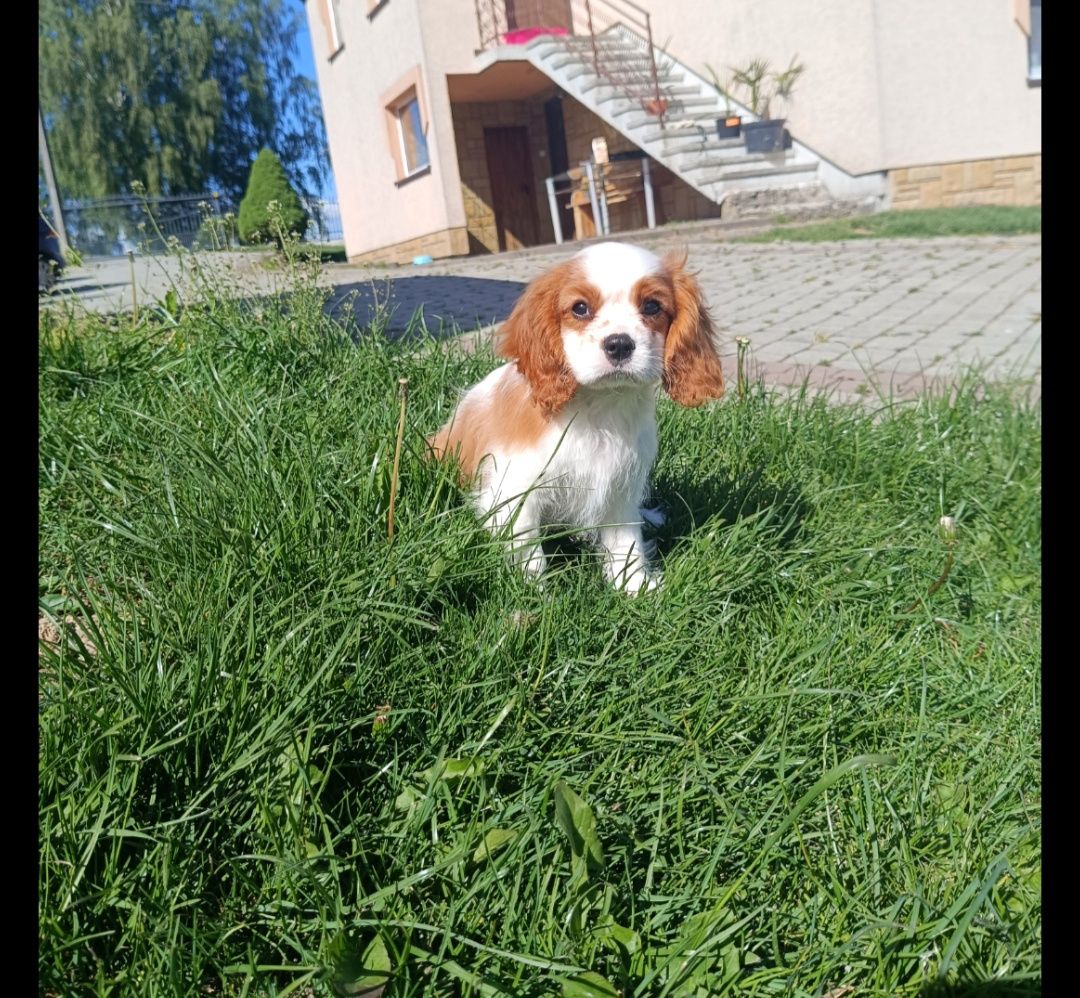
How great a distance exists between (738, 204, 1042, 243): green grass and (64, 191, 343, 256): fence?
269 inches

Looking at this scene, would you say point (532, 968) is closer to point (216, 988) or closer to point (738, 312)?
point (216, 988)

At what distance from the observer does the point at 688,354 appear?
2.59m

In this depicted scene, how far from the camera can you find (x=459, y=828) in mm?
1607

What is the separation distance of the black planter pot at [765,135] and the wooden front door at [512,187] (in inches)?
272

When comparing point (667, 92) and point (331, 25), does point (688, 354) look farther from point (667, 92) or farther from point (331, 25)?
point (331, 25)

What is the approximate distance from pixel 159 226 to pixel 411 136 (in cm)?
1754

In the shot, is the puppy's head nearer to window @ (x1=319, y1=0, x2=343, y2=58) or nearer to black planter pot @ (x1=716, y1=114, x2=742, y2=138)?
black planter pot @ (x1=716, y1=114, x2=742, y2=138)

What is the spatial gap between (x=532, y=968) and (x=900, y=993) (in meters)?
0.62

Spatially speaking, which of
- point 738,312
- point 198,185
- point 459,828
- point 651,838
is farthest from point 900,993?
point 198,185

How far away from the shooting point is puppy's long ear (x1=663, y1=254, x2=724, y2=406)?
258cm

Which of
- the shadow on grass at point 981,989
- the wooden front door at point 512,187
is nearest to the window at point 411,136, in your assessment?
the wooden front door at point 512,187

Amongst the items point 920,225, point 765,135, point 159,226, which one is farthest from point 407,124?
point 159,226

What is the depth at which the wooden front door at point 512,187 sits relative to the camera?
20.8m
